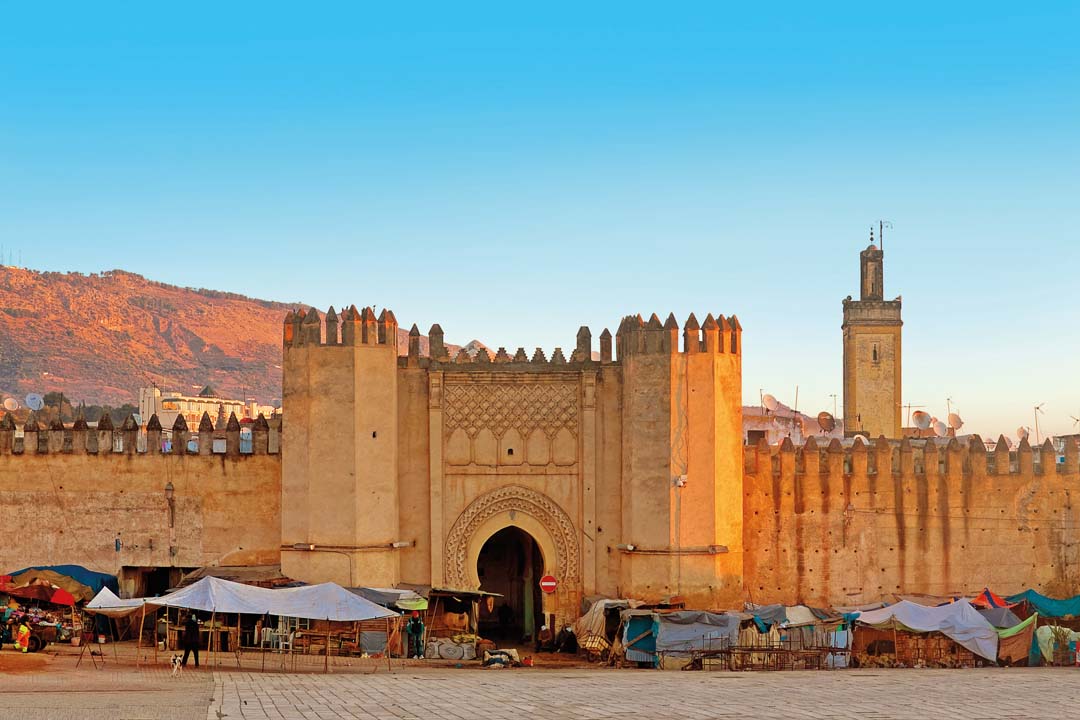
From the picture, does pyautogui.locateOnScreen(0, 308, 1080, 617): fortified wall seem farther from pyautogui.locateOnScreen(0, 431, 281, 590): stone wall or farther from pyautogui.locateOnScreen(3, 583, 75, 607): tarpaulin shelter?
pyautogui.locateOnScreen(3, 583, 75, 607): tarpaulin shelter

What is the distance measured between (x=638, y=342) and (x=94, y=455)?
10399 mm

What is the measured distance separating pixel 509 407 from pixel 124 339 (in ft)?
401

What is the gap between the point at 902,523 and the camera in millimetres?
26234

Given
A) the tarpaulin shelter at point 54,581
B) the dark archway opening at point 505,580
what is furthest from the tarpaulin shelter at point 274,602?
the dark archway opening at point 505,580

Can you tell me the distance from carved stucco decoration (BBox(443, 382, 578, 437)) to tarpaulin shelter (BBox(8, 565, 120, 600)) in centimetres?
688

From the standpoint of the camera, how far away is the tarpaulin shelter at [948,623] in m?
23.2

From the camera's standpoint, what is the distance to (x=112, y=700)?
53.6 feet

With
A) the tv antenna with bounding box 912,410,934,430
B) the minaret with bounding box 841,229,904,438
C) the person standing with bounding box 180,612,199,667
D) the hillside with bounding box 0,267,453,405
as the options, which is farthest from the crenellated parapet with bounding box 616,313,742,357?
the hillside with bounding box 0,267,453,405

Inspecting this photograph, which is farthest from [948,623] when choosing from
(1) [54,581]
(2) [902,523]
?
(1) [54,581]

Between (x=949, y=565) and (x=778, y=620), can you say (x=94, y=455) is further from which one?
(x=949, y=565)

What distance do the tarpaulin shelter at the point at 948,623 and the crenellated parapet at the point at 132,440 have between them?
11185 mm

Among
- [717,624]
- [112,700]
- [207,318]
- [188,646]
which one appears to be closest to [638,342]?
[717,624]

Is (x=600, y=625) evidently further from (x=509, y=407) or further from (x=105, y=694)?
(x=105, y=694)

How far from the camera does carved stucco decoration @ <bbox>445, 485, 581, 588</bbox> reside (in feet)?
82.6
